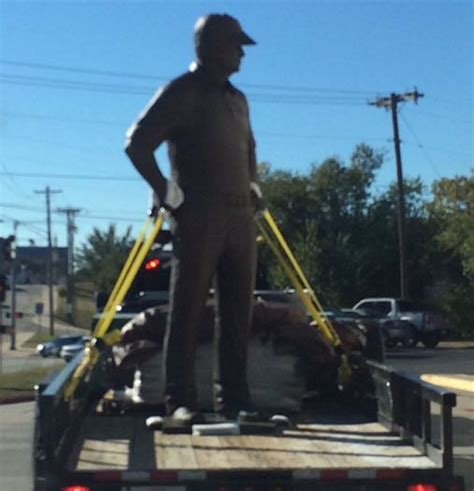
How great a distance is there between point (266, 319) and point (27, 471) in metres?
5.25

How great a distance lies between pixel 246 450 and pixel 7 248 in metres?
25.1

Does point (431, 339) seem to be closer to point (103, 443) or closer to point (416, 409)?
point (416, 409)

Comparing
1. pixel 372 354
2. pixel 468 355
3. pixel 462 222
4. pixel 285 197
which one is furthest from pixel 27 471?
pixel 285 197

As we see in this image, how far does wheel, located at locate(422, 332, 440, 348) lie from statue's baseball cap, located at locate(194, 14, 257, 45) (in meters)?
37.1

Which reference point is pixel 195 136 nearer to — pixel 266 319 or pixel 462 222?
pixel 266 319

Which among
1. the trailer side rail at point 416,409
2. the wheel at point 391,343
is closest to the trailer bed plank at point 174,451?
the trailer side rail at point 416,409

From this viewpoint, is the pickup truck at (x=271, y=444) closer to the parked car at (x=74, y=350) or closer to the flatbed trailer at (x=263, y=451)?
the flatbed trailer at (x=263, y=451)

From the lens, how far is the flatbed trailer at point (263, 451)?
5.20m

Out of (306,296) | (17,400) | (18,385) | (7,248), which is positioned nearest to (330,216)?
(7,248)

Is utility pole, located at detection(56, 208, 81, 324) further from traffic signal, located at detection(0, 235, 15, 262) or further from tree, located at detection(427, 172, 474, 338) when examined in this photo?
traffic signal, located at detection(0, 235, 15, 262)

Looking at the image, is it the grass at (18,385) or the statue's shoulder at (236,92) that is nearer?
the statue's shoulder at (236,92)

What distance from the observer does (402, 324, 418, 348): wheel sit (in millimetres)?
42469

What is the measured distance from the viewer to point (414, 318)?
4294 cm

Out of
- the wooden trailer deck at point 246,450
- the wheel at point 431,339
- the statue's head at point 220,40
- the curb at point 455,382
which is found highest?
the statue's head at point 220,40
